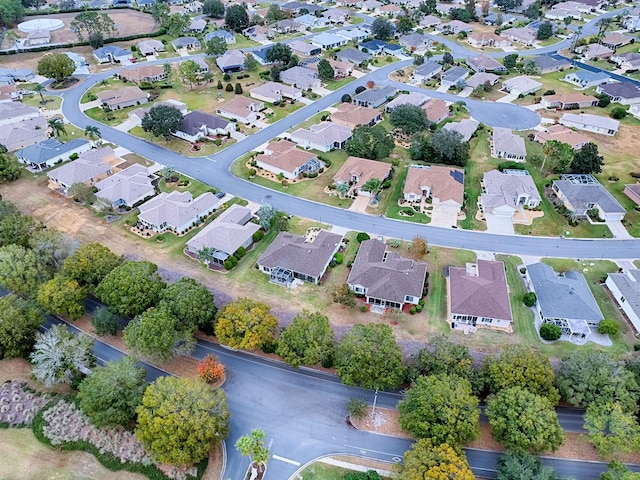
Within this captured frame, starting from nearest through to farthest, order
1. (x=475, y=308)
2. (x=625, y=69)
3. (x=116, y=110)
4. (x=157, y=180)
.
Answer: (x=475, y=308), (x=157, y=180), (x=116, y=110), (x=625, y=69)

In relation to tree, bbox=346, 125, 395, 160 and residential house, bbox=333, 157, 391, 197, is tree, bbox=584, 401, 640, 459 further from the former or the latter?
tree, bbox=346, 125, 395, 160

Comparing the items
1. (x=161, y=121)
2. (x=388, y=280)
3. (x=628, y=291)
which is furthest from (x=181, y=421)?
(x=161, y=121)

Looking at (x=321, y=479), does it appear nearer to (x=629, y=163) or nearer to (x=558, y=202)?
(x=558, y=202)

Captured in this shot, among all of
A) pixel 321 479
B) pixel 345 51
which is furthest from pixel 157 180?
pixel 345 51

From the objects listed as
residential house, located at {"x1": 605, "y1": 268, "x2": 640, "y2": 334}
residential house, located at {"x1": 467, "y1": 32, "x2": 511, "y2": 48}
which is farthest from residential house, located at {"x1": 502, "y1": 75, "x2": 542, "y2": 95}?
residential house, located at {"x1": 605, "y1": 268, "x2": 640, "y2": 334}

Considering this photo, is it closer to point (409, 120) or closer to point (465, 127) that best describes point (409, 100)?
point (465, 127)

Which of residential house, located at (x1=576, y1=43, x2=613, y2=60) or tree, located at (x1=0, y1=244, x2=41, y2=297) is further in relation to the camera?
residential house, located at (x1=576, y1=43, x2=613, y2=60)
